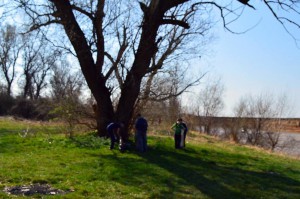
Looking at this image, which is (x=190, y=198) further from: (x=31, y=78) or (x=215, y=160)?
(x=31, y=78)

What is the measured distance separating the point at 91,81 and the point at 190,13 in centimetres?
738

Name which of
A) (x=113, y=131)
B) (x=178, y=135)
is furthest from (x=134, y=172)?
(x=178, y=135)

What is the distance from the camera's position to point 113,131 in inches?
777

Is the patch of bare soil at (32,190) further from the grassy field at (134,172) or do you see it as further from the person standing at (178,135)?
the person standing at (178,135)

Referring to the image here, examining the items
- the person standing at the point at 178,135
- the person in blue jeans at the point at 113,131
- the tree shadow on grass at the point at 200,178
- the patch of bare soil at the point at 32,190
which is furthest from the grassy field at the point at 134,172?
the person standing at the point at 178,135

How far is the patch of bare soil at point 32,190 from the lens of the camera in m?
10.8

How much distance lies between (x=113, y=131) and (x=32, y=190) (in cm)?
879

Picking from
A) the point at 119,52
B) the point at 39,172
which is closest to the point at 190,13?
the point at 119,52

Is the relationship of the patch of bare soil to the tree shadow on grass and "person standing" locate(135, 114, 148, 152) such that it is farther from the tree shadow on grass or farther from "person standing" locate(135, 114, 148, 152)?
"person standing" locate(135, 114, 148, 152)

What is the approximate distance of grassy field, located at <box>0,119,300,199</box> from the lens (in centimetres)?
1214

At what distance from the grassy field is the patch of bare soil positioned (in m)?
0.25

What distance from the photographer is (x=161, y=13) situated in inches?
807

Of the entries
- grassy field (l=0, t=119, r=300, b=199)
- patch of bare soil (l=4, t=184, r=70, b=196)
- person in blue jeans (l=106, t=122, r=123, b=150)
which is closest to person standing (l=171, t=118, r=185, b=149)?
grassy field (l=0, t=119, r=300, b=199)

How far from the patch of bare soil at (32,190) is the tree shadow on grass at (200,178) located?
2.36 metres
